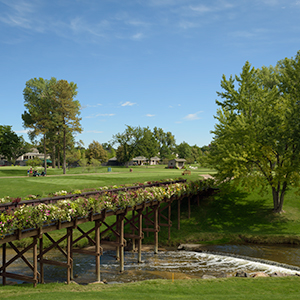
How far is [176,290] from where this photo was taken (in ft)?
40.9

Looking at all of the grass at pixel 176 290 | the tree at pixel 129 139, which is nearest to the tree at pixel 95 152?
the tree at pixel 129 139

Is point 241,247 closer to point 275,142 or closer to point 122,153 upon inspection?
point 275,142

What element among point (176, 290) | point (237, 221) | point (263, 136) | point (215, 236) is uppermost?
point (263, 136)

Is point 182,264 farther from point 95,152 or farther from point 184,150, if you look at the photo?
point 184,150

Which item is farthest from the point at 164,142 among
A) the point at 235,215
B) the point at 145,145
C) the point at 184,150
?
the point at 235,215

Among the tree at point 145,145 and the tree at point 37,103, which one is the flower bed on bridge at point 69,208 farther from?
the tree at point 145,145

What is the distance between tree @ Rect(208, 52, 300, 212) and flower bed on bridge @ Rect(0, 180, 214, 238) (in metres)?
9.46

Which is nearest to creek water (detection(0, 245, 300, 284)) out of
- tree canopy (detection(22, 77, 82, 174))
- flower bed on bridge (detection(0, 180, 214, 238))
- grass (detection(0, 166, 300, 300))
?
grass (detection(0, 166, 300, 300))


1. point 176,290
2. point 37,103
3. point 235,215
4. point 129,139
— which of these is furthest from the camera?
point 129,139

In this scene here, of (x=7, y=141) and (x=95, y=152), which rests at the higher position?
(x=7, y=141)

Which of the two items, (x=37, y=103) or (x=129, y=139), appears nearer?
(x=37, y=103)

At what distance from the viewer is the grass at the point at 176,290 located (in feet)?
36.4

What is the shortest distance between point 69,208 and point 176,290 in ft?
19.9

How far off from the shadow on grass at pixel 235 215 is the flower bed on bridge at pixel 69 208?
8287mm
